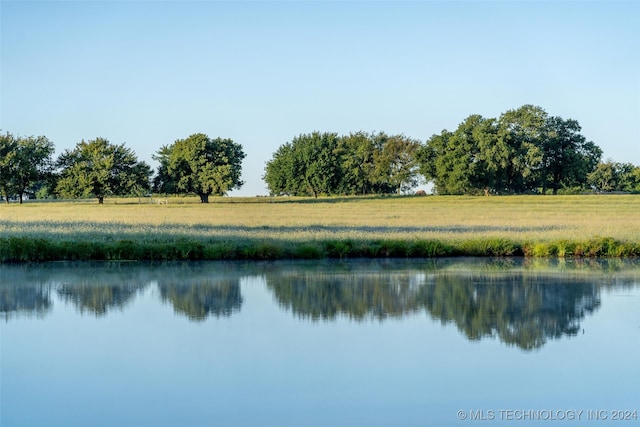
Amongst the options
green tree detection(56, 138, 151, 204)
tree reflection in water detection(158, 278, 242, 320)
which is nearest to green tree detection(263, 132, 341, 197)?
green tree detection(56, 138, 151, 204)

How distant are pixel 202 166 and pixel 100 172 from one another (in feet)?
36.5

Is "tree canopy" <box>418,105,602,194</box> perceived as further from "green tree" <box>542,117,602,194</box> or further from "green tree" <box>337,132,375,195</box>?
"green tree" <box>337,132,375,195</box>

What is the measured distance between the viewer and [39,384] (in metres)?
9.46

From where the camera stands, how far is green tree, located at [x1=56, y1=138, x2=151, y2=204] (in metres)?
83.0

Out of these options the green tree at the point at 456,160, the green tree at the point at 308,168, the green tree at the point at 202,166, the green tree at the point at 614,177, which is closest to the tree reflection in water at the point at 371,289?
the green tree at the point at 456,160

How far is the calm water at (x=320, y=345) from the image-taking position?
8508 millimetres

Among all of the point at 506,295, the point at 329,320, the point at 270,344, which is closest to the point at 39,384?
the point at 270,344

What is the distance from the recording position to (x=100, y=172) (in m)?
83.1

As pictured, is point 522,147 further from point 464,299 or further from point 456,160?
point 464,299

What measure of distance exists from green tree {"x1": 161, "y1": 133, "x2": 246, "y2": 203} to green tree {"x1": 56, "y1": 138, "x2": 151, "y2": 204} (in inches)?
126

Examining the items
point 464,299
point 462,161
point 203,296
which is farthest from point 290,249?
point 462,161

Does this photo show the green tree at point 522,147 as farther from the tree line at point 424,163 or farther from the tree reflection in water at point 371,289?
the tree reflection in water at point 371,289

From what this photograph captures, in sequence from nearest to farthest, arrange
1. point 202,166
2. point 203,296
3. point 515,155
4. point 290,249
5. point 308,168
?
point 203,296
point 290,249
point 515,155
point 202,166
point 308,168

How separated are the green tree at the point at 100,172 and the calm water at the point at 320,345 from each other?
65696 mm
